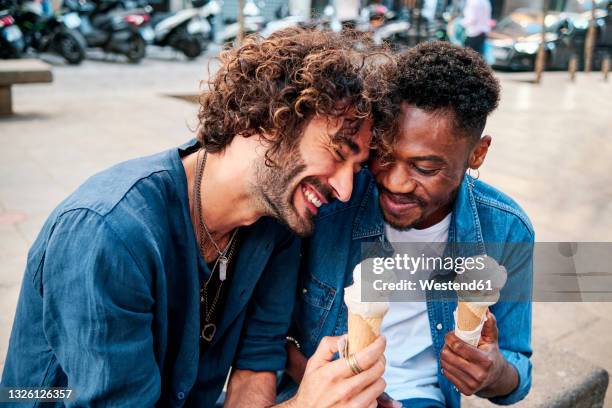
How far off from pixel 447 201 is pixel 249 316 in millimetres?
778

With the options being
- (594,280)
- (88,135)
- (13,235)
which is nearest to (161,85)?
(88,135)

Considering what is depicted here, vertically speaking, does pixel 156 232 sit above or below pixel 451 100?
below

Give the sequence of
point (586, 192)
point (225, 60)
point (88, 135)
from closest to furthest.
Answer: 1. point (225, 60)
2. point (586, 192)
3. point (88, 135)

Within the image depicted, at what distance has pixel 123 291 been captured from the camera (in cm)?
142

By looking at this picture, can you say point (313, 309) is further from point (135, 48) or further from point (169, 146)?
point (135, 48)

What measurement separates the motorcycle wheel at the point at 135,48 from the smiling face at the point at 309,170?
41.8 feet

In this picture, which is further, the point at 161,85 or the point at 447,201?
the point at 161,85

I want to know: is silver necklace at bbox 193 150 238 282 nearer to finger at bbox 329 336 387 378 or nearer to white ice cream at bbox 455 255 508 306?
finger at bbox 329 336 387 378

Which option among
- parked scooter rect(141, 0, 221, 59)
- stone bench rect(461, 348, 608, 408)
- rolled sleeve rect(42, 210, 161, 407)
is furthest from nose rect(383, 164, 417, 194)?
parked scooter rect(141, 0, 221, 59)

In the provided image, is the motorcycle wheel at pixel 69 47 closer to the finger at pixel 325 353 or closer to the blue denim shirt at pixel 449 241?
the blue denim shirt at pixel 449 241

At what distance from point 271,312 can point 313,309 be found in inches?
7.0

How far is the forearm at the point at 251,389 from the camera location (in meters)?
1.97

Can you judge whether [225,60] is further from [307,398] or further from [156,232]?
[307,398]

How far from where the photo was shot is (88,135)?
6.87m
